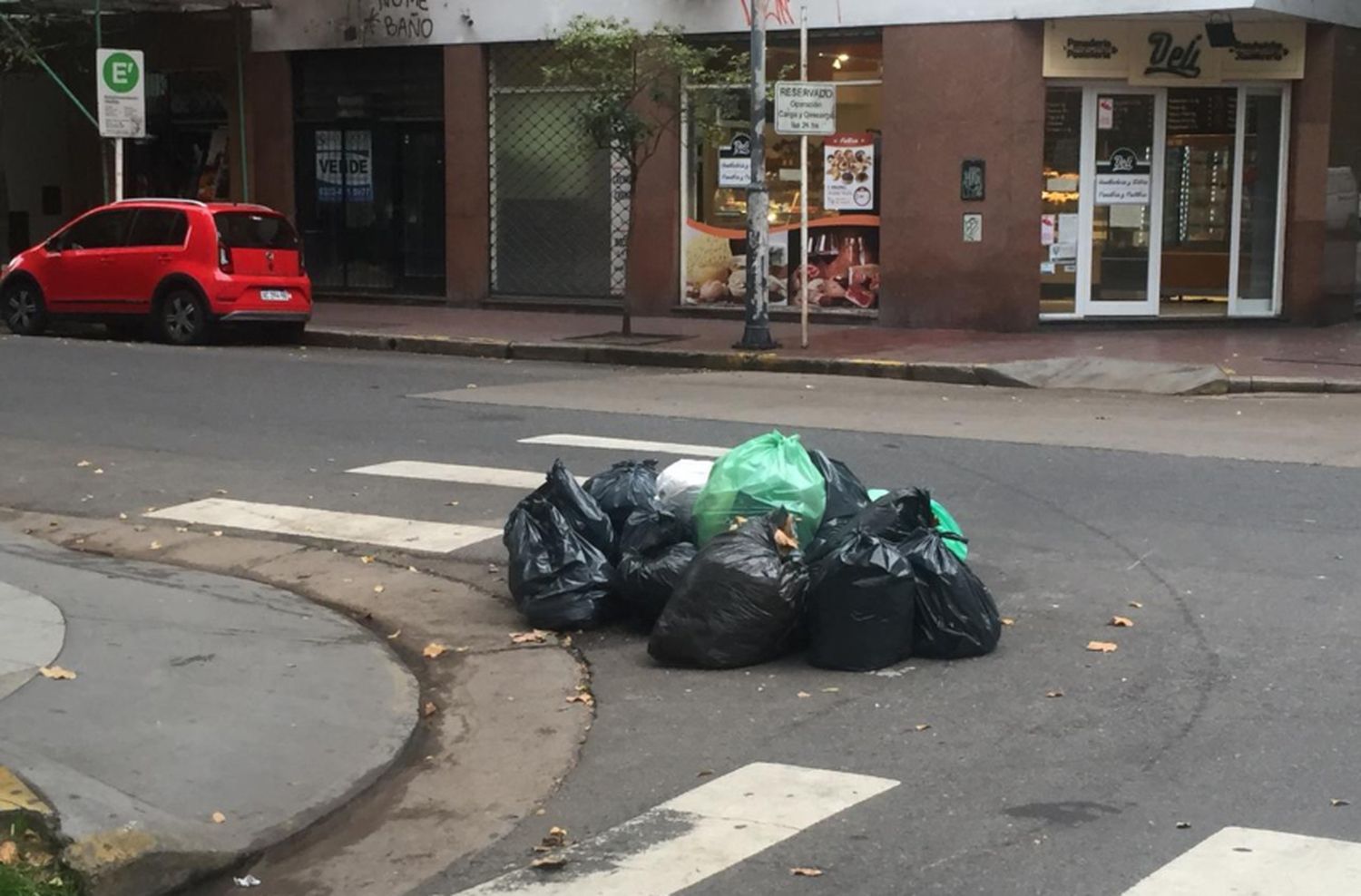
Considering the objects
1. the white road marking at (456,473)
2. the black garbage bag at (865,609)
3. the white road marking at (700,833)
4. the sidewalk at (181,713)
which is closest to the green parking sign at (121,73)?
the white road marking at (456,473)

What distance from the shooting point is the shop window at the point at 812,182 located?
21.9 m

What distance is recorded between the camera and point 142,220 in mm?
20875

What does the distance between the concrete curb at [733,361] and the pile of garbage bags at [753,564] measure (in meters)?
9.01

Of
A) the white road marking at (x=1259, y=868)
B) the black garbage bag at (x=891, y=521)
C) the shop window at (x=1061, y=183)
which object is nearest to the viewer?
the white road marking at (x=1259, y=868)

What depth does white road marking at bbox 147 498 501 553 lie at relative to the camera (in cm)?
965

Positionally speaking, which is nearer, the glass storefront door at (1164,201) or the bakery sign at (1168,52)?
the bakery sign at (1168,52)

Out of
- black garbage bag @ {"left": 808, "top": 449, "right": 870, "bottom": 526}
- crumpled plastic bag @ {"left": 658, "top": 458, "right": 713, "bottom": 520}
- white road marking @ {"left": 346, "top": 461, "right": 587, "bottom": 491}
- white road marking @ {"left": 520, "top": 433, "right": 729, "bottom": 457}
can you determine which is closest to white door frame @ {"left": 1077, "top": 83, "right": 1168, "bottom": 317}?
white road marking @ {"left": 520, "top": 433, "right": 729, "bottom": 457}

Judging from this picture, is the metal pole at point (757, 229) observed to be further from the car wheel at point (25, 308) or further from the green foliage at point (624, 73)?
the car wheel at point (25, 308)

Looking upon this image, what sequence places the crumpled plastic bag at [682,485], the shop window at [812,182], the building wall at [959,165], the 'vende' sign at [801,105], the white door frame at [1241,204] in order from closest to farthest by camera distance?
the crumpled plastic bag at [682,485]
the 'vende' sign at [801,105]
the building wall at [959,165]
the white door frame at [1241,204]
the shop window at [812,182]

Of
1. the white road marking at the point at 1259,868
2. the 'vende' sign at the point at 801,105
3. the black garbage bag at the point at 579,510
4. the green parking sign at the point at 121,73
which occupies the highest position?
the green parking sign at the point at 121,73

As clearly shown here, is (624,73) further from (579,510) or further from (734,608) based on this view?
(734,608)

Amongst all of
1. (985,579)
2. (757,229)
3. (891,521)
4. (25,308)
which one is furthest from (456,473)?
(25,308)

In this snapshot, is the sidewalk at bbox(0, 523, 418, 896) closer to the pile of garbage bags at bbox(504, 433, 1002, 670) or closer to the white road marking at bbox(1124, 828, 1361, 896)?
the pile of garbage bags at bbox(504, 433, 1002, 670)

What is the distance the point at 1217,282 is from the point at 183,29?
1581cm
